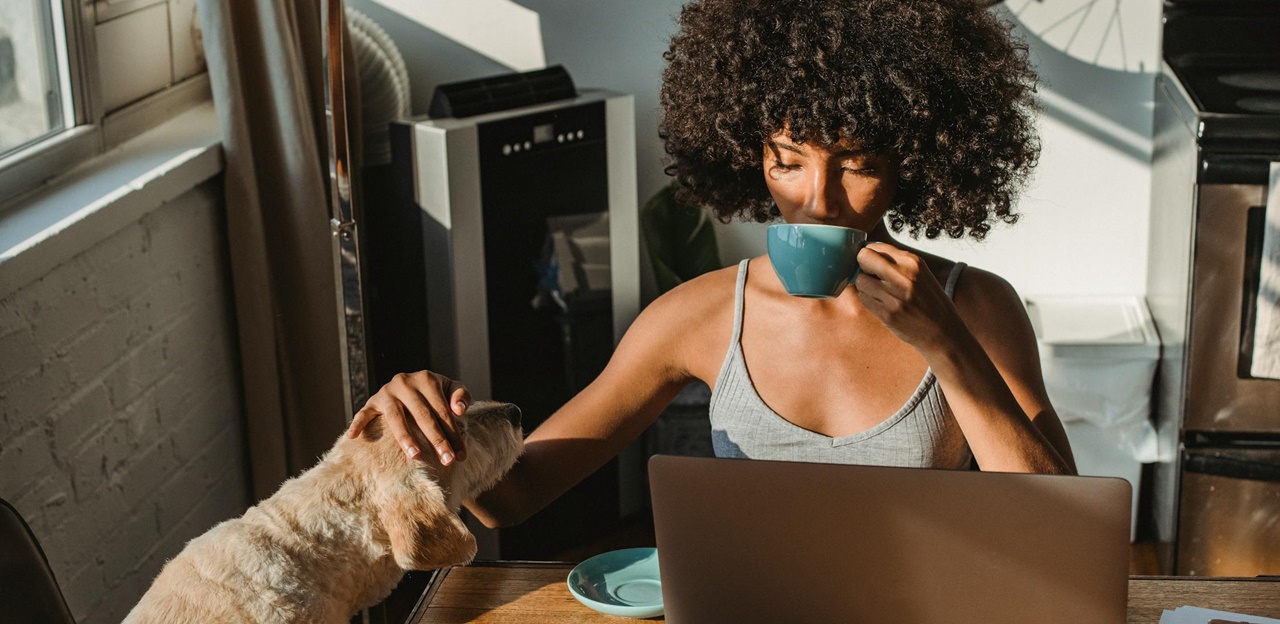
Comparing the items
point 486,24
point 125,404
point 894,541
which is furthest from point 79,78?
point 894,541

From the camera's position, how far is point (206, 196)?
2.41m

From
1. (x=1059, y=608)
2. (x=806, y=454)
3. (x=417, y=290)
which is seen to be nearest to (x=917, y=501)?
(x=1059, y=608)

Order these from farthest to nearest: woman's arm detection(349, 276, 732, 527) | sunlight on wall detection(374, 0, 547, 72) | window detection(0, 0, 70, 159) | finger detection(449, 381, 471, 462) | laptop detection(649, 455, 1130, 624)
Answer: sunlight on wall detection(374, 0, 547, 72) < window detection(0, 0, 70, 159) < woman's arm detection(349, 276, 732, 527) < finger detection(449, 381, 471, 462) < laptop detection(649, 455, 1130, 624)

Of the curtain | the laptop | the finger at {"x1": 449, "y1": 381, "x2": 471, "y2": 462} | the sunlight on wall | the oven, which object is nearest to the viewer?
the laptop

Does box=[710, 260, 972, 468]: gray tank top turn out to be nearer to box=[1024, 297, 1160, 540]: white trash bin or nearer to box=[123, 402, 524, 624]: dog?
box=[123, 402, 524, 624]: dog

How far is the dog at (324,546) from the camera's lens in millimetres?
1229

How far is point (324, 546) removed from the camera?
1.28 metres

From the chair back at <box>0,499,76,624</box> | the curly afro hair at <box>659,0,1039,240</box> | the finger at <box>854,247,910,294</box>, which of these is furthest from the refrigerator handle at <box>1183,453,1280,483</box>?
the chair back at <box>0,499,76,624</box>

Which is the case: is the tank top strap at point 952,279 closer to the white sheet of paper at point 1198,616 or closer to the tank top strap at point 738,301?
the tank top strap at point 738,301

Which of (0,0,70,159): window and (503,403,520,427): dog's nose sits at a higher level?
(0,0,70,159): window

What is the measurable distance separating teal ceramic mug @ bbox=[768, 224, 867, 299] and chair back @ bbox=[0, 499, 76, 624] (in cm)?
78

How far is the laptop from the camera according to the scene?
0.93 m

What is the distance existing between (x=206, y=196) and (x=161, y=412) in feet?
1.51

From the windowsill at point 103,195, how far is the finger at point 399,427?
69 centimetres
